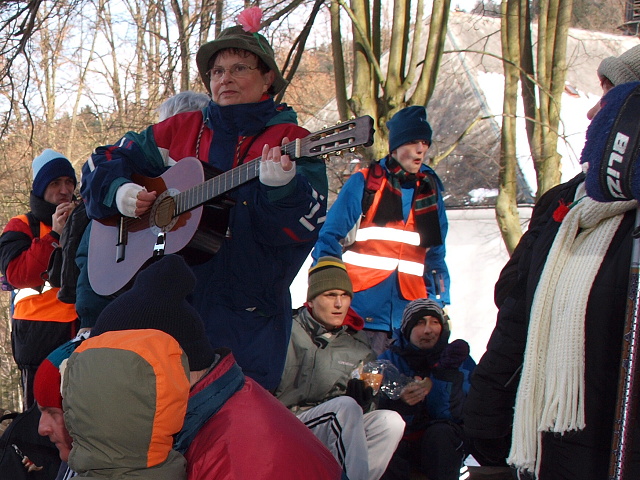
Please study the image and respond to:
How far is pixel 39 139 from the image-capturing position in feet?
51.7

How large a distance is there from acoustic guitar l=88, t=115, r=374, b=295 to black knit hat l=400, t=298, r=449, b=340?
5.31 ft

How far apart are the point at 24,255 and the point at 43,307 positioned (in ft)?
0.93

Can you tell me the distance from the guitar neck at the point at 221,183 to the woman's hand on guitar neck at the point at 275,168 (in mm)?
41

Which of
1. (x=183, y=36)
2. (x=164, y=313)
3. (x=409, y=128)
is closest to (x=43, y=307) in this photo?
(x=409, y=128)

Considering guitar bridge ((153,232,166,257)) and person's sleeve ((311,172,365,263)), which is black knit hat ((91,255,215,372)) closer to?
guitar bridge ((153,232,166,257))

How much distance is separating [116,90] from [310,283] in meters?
11.8

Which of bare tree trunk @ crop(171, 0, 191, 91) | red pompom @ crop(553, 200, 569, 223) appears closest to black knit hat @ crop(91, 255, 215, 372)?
red pompom @ crop(553, 200, 569, 223)

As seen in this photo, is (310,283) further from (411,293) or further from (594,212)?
(594,212)

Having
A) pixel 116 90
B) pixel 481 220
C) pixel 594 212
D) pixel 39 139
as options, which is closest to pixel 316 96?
pixel 116 90

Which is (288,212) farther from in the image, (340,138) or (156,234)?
(156,234)

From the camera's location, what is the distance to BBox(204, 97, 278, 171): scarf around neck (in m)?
2.92

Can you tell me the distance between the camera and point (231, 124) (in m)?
2.95

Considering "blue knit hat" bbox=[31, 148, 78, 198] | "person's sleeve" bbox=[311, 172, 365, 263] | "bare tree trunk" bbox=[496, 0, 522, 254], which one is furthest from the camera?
"bare tree trunk" bbox=[496, 0, 522, 254]

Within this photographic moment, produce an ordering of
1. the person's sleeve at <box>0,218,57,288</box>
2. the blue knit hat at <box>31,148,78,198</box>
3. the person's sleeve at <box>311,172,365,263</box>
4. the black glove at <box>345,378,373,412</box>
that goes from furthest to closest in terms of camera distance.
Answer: the person's sleeve at <box>311,172,365,263</box> → the blue knit hat at <box>31,148,78,198</box> → the person's sleeve at <box>0,218,57,288</box> → the black glove at <box>345,378,373,412</box>
